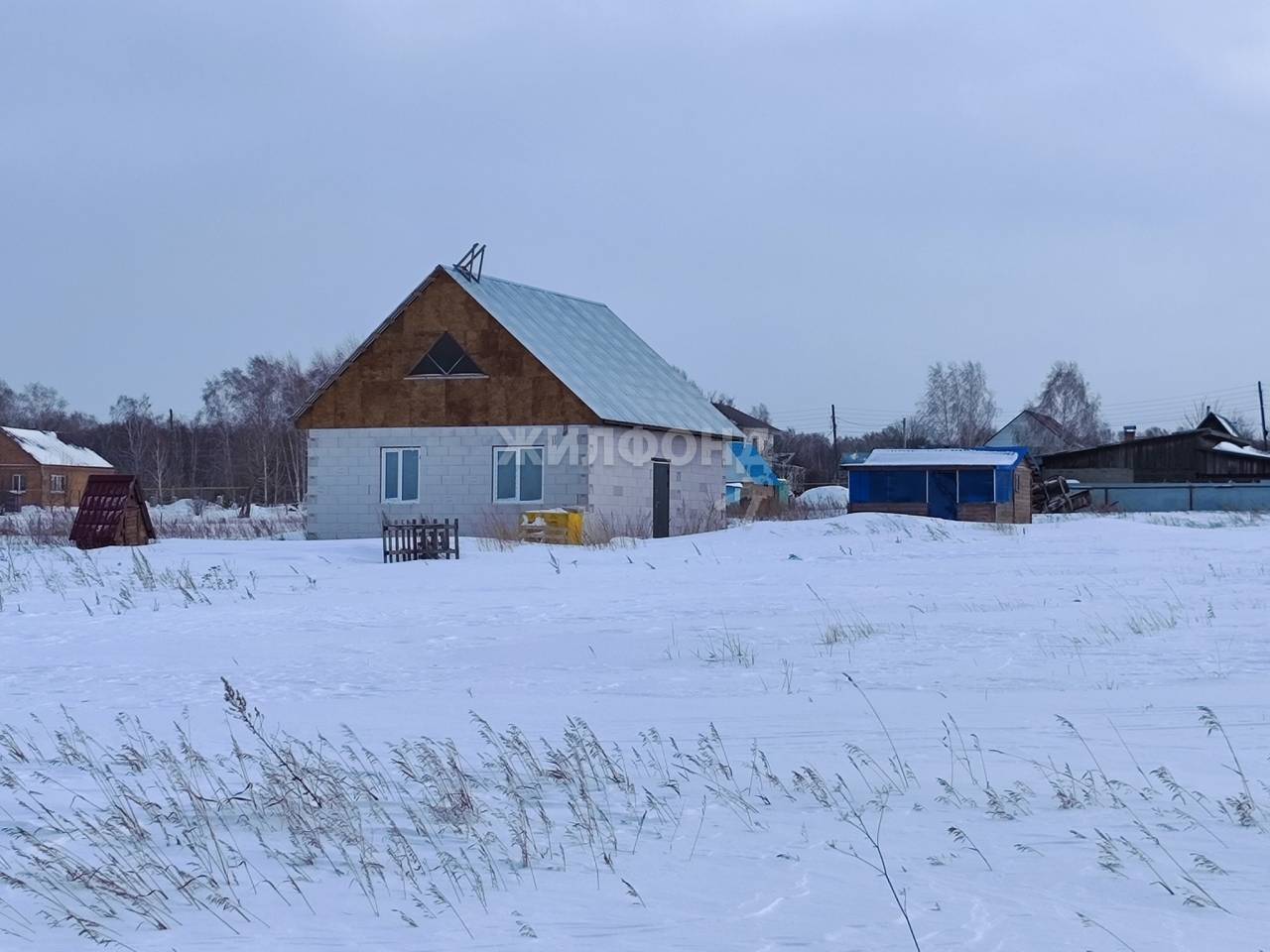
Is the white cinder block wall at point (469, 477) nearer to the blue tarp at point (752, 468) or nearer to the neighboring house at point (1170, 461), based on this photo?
the blue tarp at point (752, 468)

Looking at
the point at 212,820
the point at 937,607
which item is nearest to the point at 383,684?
the point at 212,820

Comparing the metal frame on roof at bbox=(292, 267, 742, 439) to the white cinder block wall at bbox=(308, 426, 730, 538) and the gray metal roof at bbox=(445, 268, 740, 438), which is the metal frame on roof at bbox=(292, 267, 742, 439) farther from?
the white cinder block wall at bbox=(308, 426, 730, 538)

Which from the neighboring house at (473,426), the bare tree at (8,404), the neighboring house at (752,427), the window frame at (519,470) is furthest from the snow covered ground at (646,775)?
the bare tree at (8,404)

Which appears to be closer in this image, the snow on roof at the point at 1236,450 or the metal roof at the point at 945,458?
the metal roof at the point at 945,458

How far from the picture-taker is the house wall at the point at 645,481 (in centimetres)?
2655

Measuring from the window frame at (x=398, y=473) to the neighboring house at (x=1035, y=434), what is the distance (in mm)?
60540

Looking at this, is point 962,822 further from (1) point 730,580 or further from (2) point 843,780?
(1) point 730,580

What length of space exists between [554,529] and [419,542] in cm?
298

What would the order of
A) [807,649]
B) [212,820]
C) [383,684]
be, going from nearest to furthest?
[212,820], [383,684], [807,649]

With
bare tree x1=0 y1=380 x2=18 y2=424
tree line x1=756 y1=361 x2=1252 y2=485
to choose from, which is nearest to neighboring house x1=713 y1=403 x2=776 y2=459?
tree line x1=756 y1=361 x2=1252 y2=485

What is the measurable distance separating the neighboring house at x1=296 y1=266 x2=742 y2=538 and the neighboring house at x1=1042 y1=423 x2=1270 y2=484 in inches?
1177

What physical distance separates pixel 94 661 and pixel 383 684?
9.23ft

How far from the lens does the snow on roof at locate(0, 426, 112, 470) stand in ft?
232

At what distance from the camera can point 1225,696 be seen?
8109 mm
